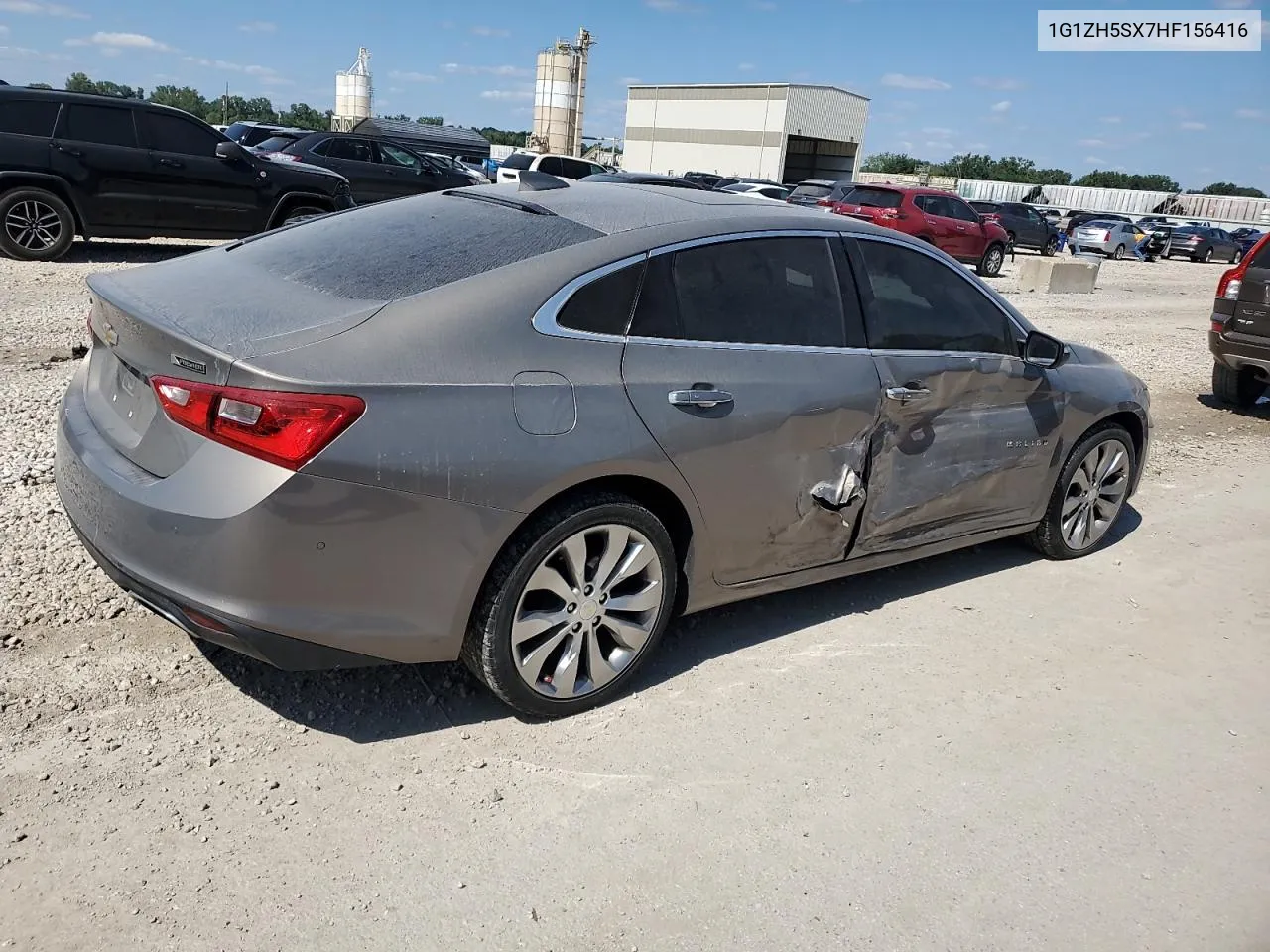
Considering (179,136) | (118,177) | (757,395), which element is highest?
(179,136)

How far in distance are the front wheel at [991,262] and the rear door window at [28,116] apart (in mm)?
17351

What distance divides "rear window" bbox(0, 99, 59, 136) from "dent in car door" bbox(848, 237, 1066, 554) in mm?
10499

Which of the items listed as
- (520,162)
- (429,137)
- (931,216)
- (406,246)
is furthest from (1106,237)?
(406,246)

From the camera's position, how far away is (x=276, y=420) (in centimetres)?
276

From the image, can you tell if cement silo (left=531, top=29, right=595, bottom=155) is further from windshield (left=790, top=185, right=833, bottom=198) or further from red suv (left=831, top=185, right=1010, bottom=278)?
red suv (left=831, top=185, right=1010, bottom=278)

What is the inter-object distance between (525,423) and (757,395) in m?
0.97

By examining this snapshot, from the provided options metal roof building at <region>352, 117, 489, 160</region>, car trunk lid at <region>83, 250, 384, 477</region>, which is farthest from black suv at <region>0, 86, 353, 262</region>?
metal roof building at <region>352, 117, 489, 160</region>

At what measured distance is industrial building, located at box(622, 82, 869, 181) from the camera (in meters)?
61.4

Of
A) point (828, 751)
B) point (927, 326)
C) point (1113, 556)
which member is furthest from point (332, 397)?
point (1113, 556)

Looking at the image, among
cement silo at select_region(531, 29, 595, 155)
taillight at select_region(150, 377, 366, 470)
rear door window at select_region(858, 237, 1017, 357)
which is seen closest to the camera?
taillight at select_region(150, 377, 366, 470)

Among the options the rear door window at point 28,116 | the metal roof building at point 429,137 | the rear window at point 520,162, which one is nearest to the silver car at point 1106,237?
the rear window at point 520,162

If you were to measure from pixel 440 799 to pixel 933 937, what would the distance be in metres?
1.39

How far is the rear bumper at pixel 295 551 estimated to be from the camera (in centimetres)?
277

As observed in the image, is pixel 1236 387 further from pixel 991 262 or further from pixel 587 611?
pixel 991 262
